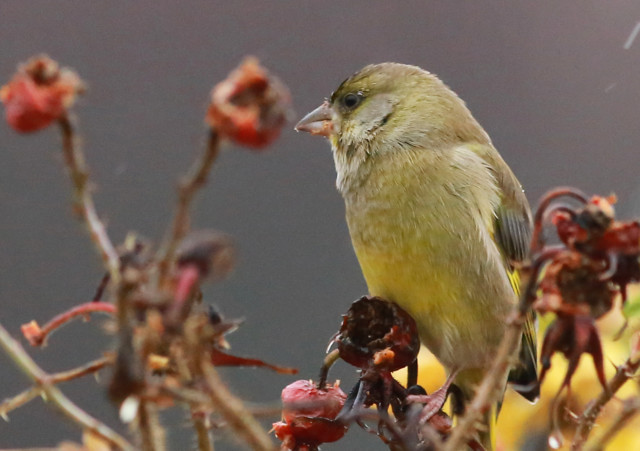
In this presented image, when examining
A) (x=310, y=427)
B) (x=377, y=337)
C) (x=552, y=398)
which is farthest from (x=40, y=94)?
(x=552, y=398)

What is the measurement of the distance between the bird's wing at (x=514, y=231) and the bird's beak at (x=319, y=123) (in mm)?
268

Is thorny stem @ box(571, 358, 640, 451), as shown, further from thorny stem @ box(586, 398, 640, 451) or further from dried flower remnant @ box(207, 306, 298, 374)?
dried flower remnant @ box(207, 306, 298, 374)

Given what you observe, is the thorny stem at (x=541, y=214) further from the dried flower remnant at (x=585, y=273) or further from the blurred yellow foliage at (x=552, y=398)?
the blurred yellow foliage at (x=552, y=398)

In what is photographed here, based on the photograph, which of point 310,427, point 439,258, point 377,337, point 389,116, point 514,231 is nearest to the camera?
point 310,427

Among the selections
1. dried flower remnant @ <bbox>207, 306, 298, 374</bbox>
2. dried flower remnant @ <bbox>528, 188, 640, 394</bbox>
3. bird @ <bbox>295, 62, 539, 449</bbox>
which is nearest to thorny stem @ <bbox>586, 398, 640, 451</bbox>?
dried flower remnant @ <bbox>528, 188, 640, 394</bbox>

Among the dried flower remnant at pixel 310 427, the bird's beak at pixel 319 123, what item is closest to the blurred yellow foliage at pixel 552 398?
the dried flower remnant at pixel 310 427

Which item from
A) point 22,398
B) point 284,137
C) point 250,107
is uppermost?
point 250,107

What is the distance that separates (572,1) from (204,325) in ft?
9.32

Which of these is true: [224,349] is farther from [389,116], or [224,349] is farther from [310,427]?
[389,116]

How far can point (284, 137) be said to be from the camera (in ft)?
6.72

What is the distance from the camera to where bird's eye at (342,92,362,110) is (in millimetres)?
1562

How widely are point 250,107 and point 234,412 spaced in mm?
143

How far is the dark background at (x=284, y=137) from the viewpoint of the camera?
2.29 metres

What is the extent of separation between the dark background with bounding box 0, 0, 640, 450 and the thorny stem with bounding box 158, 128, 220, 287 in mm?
1674
